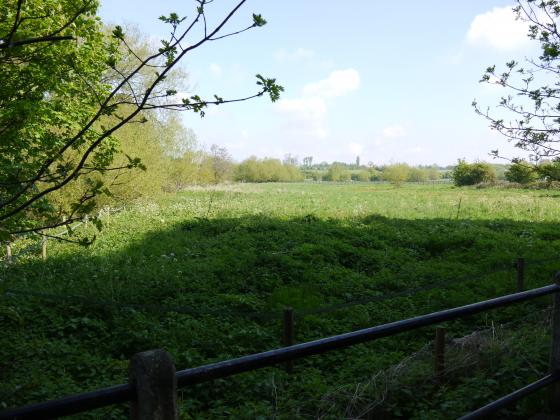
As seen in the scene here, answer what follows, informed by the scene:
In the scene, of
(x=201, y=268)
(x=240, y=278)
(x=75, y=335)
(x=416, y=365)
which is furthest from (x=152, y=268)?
(x=416, y=365)

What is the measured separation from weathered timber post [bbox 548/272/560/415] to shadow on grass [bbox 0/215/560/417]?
2054 millimetres

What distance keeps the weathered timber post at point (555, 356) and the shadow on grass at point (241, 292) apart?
2.05 metres

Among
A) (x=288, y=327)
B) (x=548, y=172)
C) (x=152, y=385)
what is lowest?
(x=288, y=327)

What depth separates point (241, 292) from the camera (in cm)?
1102

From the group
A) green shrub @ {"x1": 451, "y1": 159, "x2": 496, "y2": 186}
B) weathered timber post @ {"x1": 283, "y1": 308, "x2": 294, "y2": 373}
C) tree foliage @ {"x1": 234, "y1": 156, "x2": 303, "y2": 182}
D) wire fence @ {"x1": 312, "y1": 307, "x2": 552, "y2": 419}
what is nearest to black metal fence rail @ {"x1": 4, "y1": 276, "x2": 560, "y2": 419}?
wire fence @ {"x1": 312, "y1": 307, "x2": 552, "y2": 419}

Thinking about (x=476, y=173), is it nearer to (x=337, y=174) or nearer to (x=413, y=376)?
(x=413, y=376)

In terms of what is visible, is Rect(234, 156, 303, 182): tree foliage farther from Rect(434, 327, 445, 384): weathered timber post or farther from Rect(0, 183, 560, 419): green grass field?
Rect(434, 327, 445, 384): weathered timber post

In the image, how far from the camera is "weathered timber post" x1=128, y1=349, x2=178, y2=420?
1.36m

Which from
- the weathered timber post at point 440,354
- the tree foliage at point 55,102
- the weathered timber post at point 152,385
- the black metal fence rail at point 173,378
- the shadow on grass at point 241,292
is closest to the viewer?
the black metal fence rail at point 173,378

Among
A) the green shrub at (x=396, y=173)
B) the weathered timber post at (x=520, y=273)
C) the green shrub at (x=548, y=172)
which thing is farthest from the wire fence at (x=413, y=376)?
the green shrub at (x=396, y=173)

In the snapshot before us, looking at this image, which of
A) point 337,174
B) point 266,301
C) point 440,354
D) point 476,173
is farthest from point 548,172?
point 337,174

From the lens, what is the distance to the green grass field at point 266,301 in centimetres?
489

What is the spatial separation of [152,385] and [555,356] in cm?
280

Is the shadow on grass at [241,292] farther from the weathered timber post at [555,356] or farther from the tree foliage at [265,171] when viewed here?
the tree foliage at [265,171]
